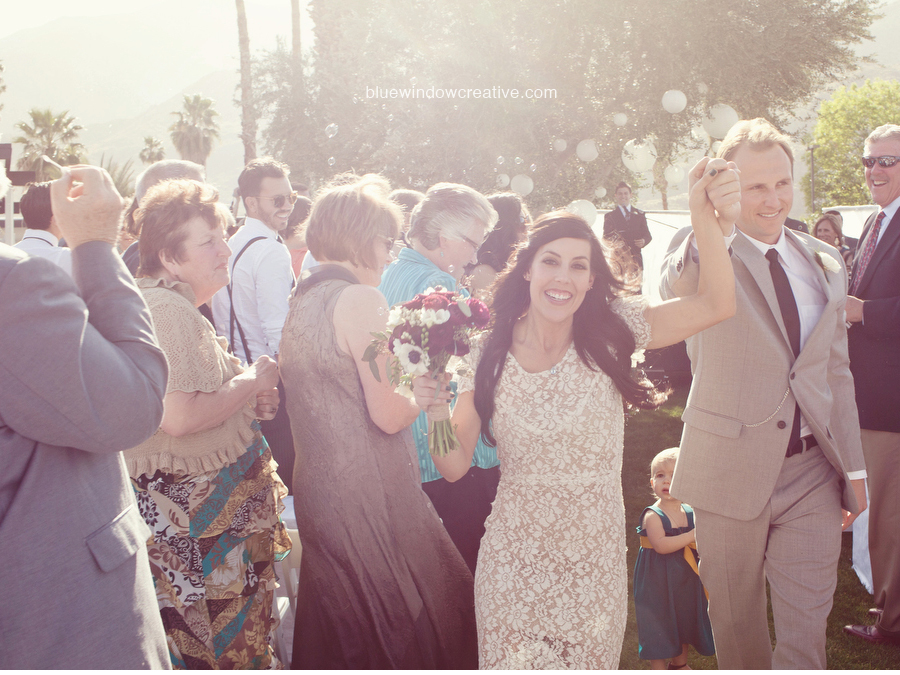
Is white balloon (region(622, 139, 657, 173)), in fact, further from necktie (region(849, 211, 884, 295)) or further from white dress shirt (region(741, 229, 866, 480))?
white dress shirt (region(741, 229, 866, 480))

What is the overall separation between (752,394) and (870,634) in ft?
6.41

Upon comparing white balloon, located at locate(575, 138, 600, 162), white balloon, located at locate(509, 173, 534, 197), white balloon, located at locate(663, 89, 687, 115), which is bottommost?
white balloon, located at locate(509, 173, 534, 197)

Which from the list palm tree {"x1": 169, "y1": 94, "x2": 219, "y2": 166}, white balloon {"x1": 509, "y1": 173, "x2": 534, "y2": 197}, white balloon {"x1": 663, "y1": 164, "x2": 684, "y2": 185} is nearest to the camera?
white balloon {"x1": 509, "y1": 173, "x2": 534, "y2": 197}

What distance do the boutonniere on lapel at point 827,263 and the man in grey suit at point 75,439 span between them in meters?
2.64

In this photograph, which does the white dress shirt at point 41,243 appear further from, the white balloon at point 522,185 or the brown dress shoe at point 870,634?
the white balloon at point 522,185

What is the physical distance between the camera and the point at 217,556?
270cm

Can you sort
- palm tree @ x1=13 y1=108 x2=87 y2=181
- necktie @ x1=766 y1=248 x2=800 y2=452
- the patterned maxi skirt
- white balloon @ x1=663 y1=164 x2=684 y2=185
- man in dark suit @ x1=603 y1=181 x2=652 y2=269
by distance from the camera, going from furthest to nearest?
palm tree @ x1=13 y1=108 x2=87 y2=181
white balloon @ x1=663 y1=164 x2=684 y2=185
man in dark suit @ x1=603 y1=181 x2=652 y2=269
necktie @ x1=766 y1=248 x2=800 y2=452
the patterned maxi skirt

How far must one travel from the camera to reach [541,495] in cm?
261

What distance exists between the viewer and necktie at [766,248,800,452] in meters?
2.83

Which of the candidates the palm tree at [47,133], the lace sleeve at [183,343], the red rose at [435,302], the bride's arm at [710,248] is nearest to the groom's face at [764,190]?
the bride's arm at [710,248]

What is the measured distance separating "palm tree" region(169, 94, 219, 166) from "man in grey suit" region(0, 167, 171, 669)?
50.7 metres

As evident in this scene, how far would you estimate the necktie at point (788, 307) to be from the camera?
9.30 ft

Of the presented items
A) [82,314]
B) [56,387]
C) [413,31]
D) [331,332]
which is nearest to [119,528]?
[56,387]

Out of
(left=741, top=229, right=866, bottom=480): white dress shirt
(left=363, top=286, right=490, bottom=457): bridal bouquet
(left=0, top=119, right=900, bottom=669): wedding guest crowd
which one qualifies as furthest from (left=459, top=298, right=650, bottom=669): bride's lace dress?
(left=741, top=229, right=866, bottom=480): white dress shirt
